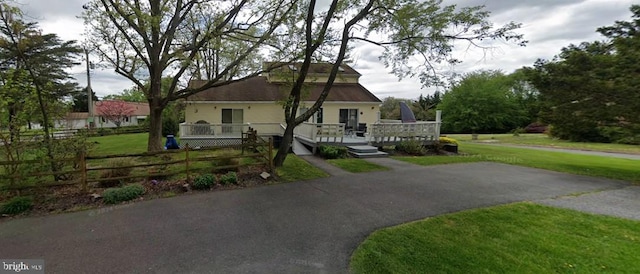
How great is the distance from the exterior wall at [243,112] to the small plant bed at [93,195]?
945 cm

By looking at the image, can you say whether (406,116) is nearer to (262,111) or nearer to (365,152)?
(365,152)

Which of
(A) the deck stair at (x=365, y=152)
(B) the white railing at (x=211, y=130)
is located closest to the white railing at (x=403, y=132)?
(A) the deck stair at (x=365, y=152)

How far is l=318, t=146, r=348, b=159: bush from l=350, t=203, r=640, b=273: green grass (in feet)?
22.5

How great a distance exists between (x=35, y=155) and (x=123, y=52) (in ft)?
19.6

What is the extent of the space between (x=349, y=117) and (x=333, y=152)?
23.4 feet

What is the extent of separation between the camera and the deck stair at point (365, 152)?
491 inches

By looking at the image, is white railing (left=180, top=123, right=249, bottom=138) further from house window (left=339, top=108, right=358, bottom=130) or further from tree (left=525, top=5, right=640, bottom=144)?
tree (left=525, top=5, right=640, bottom=144)

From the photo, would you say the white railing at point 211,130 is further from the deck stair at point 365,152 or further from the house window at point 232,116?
the deck stair at point 365,152

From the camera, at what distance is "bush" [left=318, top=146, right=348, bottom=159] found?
11875 millimetres

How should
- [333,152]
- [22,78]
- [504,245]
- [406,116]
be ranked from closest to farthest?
1. [504,245]
2. [22,78]
3. [333,152]
4. [406,116]

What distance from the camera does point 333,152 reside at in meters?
11.9

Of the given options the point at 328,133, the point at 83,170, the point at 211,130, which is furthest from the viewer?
the point at 211,130

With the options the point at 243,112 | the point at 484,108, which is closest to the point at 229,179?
the point at 243,112

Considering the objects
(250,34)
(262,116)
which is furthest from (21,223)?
(262,116)
